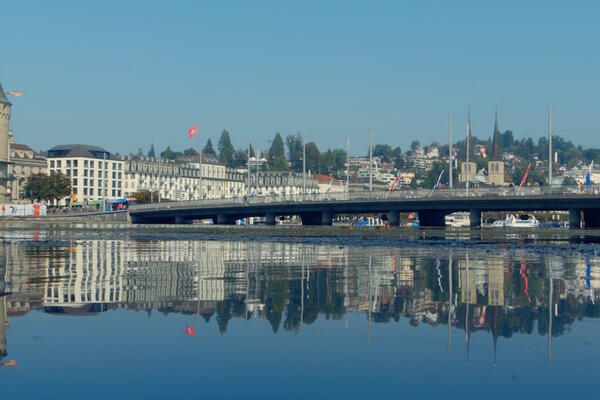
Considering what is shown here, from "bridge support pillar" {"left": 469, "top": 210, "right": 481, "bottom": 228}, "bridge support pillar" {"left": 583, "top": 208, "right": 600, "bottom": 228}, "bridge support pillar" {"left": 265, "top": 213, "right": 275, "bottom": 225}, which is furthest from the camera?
"bridge support pillar" {"left": 265, "top": 213, "right": 275, "bottom": 225}

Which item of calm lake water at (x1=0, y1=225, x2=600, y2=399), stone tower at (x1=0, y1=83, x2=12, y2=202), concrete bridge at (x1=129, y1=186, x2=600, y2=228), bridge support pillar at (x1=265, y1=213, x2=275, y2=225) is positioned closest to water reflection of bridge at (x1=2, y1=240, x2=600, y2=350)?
calm lake water at (x1=0, y1=225, x2=600, y2=399)

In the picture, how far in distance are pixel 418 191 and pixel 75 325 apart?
112324mm

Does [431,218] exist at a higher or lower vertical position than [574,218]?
higher

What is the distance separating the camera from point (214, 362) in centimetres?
1712

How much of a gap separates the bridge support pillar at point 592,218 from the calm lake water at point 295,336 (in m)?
103

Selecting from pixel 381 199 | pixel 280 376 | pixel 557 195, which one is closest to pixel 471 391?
pixel 280 376

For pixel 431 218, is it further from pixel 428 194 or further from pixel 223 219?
pixel 223 219

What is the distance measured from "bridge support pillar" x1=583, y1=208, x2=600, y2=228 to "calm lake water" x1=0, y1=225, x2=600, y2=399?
10338 centimetres

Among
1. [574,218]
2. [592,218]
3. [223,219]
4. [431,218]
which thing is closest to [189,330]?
[574,218]

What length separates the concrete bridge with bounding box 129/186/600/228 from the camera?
114 metres

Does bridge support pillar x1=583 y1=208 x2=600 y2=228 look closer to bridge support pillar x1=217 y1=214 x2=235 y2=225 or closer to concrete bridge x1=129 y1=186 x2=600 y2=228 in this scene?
concrete bridge x1=129 y1=186 x2=600 y2=228

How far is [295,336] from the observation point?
20.2 metres

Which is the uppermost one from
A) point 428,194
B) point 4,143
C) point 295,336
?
point 4,143

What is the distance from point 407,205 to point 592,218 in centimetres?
2630
